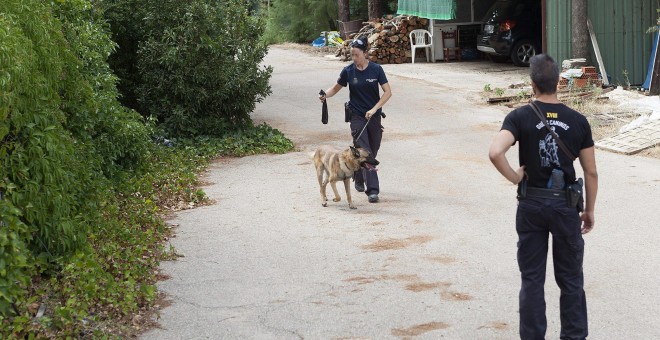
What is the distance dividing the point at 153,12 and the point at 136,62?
1.08m

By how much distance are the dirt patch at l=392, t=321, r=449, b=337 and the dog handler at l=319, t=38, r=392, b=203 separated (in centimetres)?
459

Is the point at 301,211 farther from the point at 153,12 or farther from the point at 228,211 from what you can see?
the point at 153,12

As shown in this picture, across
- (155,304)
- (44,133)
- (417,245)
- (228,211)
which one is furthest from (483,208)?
(44,133)

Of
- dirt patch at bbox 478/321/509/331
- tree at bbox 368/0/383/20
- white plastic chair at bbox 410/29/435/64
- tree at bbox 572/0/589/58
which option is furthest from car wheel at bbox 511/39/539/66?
dirt patch at bbox 478/321/509/331

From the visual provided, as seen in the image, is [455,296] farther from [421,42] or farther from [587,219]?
[421,42]

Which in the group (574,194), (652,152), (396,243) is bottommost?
(652,152)

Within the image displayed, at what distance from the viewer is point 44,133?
6.79 metres

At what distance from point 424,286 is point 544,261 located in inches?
77.4

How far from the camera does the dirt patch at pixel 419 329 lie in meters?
6.41

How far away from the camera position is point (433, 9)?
27484 mm

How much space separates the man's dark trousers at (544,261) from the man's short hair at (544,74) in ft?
2.25

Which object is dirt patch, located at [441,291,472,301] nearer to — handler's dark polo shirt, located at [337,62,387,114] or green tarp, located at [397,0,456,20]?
handler's dark polo shirt, located at [337,62,387,114]

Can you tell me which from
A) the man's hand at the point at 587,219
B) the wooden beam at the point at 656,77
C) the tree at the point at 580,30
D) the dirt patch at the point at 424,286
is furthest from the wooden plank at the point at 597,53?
the man's hand at the point at 587,219

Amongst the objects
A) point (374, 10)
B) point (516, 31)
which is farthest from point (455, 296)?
point (374, 10)
